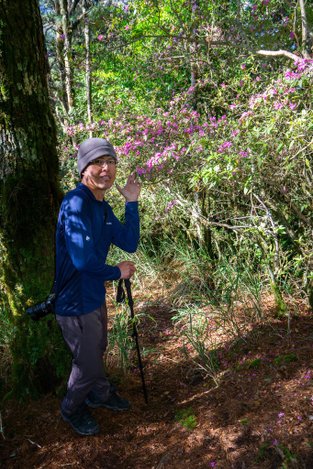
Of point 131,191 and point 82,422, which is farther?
point 131,191

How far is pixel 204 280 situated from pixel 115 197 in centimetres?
281

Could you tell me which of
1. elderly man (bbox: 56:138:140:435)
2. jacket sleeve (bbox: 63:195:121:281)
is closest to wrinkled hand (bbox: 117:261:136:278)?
elderly man (bbox: 56:138:140:435)

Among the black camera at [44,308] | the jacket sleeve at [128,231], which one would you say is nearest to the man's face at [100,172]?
the jacket sleeve at [128,231]

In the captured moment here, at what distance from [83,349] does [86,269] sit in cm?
64

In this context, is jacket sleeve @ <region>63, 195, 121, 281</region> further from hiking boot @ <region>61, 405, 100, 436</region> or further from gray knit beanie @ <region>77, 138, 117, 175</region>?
hiking boot @ <region>61, 405, 100, 436</region>

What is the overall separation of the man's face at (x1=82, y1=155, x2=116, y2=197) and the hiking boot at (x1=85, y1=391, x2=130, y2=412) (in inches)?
64.7

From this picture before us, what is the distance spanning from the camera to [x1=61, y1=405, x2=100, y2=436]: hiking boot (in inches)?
111

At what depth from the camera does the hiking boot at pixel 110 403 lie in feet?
10.1

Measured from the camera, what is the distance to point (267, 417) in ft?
8.18

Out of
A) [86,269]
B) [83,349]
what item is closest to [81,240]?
[86,269]

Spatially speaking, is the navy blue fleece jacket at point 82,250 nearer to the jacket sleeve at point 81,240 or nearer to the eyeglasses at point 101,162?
the jacket sleeve at point 81,240

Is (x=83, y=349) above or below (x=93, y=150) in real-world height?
below

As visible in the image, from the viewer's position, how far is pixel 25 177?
9.66 ft

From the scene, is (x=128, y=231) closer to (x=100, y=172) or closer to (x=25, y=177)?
(x=100, y=172)
